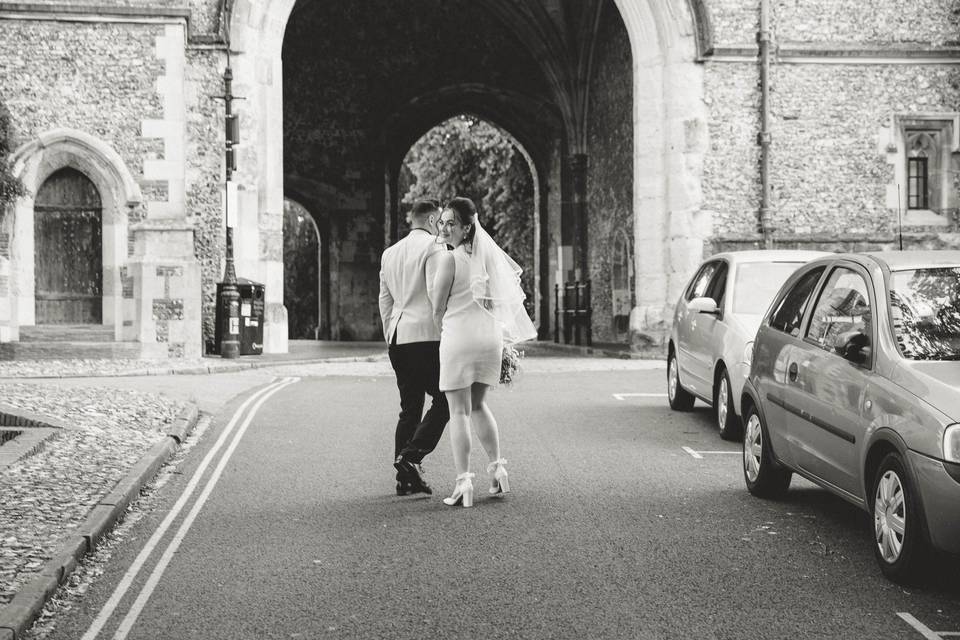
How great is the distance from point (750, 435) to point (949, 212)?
56.5 feet

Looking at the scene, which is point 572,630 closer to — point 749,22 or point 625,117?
point 749,22

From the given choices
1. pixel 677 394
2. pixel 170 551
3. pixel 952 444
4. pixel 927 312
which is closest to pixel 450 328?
pixel 170 551

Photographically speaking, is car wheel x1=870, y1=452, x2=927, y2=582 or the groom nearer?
car wheel x1=870, y1=452, x2=927, y2=582

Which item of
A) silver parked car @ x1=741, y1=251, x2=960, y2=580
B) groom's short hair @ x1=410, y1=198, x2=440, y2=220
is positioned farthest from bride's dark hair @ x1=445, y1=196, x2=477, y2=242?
silver parked car @ x1=741, y1=251, x2=960, y2=580

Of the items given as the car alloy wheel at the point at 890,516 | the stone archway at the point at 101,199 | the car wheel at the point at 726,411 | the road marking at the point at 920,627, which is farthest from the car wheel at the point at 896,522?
the stone archway at the point at 101,199

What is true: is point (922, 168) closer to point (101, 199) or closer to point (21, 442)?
point (101, 199)

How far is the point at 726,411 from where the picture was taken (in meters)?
10.4

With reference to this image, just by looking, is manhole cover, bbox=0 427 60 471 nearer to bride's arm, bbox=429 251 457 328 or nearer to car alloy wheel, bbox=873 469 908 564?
bride's arm, bbox=429 251 457 328

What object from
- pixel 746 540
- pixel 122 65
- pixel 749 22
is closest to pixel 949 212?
pixel 749 22

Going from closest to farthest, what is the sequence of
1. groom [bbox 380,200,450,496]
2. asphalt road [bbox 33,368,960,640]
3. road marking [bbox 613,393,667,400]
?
asphalt road [bbox 33,368,960,640] → groom [bbox 380,200,450,496] → road marking [bbox 613,393,667,400]

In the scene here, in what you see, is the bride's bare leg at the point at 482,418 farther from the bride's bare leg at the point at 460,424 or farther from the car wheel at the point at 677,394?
the car wheel at the point at 677,394

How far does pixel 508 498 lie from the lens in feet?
24.8

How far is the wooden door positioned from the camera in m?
20.9

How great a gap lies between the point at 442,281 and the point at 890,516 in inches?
114
